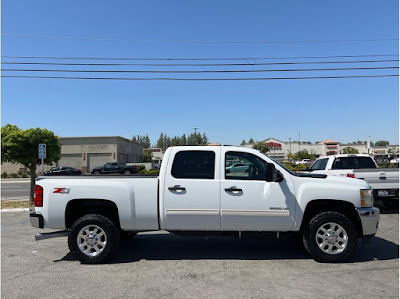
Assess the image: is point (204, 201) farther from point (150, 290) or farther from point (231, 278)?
point (150, 290)

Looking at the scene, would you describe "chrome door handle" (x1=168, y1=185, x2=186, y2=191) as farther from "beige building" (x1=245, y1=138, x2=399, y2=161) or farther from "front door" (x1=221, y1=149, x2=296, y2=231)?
"beige building" (x1=245, y1=138, x2=399, y2=161)

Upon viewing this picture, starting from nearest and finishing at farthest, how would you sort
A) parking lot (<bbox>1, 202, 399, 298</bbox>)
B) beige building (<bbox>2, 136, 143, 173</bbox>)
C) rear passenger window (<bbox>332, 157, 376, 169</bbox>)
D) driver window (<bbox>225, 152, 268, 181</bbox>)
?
1. parking lot (<bbox>1, 202, 399, 298</bbox>)
2. driver window (<bbox>225, 152, 268, 181</bbox>)
3. rear passenger window (<bbox>332, 157, 376, 169</bbox>)
4. beige building (<bbox>2, 136, 143, 173</bbox>)

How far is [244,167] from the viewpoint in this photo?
18.4 ft

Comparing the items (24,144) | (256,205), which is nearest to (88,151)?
(24,144)

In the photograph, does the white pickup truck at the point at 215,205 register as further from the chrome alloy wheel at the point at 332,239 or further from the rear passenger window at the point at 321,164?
the rear passenger window at the point at 321,164

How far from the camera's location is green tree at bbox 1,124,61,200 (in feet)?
43.0

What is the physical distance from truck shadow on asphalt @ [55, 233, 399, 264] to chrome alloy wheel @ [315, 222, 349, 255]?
37 centimetres

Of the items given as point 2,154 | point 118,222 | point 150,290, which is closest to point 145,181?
point 118,222

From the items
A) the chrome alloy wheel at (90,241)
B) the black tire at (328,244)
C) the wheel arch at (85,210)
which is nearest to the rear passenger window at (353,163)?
the black tire at (328,244)

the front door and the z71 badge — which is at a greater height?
the z71 badge

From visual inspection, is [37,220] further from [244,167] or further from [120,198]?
[244,167]

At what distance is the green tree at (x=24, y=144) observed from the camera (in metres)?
13.1

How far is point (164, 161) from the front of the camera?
5.64 metres

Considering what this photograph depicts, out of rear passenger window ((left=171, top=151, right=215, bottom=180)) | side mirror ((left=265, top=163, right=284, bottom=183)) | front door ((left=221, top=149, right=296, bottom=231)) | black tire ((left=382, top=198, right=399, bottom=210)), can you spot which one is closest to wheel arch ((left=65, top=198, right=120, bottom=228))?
rear passenger window ((left=171, top=151, right=215, bottom=180))
